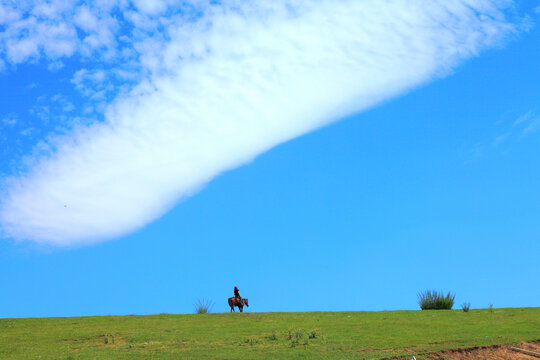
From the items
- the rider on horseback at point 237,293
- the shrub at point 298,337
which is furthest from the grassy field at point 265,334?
the rider on horseback at point 237,293

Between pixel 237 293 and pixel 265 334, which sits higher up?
pixel 237 293

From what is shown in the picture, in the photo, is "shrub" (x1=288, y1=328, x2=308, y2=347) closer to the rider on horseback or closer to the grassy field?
the grassy field

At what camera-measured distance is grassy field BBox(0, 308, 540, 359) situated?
18.1m

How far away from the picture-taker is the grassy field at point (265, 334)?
59.4 feet

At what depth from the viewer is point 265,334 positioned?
21.8 meters

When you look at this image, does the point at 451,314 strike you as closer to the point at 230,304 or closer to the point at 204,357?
the point at 230,304

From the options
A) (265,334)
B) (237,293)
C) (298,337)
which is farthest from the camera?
(237,293)

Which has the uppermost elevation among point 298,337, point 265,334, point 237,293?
point 237,293

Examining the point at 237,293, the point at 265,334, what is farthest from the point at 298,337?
the point at 237,293

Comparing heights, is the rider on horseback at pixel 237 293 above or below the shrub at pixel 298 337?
above

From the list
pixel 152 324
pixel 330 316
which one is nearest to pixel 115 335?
pixel 152 324

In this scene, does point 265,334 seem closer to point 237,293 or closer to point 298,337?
point 298,337

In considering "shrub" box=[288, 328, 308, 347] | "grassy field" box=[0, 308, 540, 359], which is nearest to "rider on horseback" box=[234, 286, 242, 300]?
"grassy field" box=[0, 308, 540, 359]

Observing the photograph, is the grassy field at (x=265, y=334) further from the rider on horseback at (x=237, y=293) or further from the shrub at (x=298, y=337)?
the rider on horseback at (x=237, y=293)
